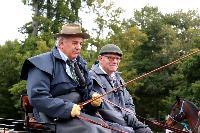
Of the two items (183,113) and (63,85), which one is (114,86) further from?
(183,113)

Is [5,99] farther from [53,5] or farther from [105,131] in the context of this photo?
[105,131]

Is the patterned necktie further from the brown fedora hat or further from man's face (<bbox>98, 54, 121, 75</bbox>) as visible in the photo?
man's face (<bbox>98, 54, 121, 75</bbox>)

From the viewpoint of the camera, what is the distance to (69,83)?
Result: 463cm

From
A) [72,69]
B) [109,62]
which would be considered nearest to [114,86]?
[109,62]

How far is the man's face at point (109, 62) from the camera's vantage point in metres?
6.41

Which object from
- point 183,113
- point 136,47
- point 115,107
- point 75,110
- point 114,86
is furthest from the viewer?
point 136,47

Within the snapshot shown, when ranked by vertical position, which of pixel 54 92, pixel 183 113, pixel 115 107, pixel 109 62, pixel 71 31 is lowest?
pixel 183 113

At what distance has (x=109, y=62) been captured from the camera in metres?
6.43

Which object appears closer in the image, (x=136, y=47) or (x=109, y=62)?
(x=109, y=62)

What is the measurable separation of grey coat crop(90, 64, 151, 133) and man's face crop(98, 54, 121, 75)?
→ 83mm

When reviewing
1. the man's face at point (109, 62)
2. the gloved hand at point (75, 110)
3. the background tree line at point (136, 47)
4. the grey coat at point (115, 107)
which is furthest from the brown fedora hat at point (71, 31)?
the background tree line at point (136, 47)

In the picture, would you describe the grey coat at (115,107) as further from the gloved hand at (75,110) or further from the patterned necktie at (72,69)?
the gloved hand at (75,110)

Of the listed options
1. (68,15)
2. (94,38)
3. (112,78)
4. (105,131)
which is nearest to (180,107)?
(112,78)

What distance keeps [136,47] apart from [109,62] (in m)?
27.3
